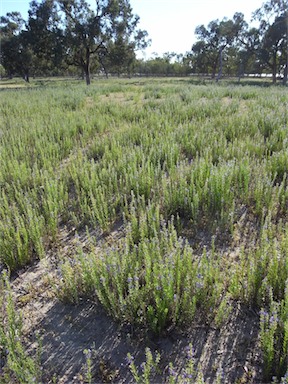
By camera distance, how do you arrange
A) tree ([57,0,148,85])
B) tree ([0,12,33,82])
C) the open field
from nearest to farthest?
the open field < tree ([57,0,148,85]) < tree ([0,12,33,82])

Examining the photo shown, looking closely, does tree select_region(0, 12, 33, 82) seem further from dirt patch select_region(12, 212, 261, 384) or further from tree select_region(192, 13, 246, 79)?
dirt patch select_region(12, 212, 261, 384)

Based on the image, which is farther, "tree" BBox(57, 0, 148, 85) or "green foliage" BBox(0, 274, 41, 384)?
"tree" BBox(57, 0, 148, 85)

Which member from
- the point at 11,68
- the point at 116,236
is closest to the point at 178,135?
the point at 116,236

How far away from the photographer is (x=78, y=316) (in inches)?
82.8

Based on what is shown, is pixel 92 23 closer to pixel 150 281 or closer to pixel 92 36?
pixel 92 36

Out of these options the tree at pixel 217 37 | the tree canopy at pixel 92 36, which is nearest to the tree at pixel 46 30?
the tree canopy at pixel 92 36

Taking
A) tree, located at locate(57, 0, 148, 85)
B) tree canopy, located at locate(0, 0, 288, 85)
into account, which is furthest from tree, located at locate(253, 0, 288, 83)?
tree, located at locate(57, 0, 148, 85)

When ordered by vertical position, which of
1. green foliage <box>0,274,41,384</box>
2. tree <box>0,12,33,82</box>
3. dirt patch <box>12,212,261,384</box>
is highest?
tree <box>0,12,33,82</box>

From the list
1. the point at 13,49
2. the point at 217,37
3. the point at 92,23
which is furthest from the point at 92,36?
the point at 217,37

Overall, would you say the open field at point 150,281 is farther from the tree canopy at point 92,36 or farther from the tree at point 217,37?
the tree at point 217,37

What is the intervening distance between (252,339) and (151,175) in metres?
2.31

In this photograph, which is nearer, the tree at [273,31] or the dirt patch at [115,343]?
the dirt patch at [115,343]

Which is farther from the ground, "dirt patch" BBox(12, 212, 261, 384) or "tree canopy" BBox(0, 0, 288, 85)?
"tree canopy" BBox(0, 0, 288, 85)

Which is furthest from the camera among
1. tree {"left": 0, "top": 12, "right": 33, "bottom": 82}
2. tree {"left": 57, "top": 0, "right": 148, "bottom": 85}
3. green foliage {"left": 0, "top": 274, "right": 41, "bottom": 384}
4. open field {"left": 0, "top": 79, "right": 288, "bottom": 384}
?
tree {"left": 0, "top": 12, "right": 33, "bottom": 82}
